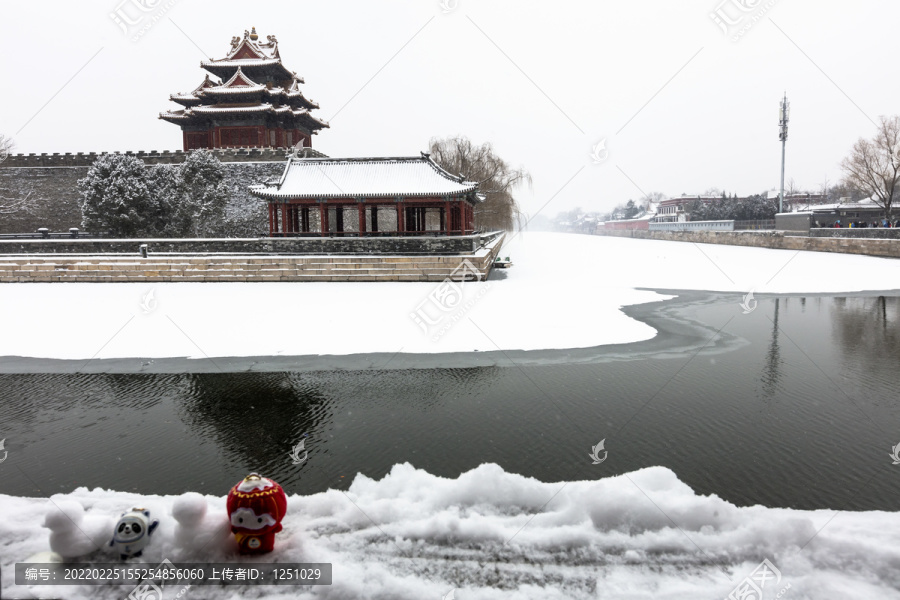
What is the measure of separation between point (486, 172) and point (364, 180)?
1823 centimetres

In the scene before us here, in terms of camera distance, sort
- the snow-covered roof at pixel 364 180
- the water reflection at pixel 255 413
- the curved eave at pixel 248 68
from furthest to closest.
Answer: the curved eave at pixel 248 68
the snow-covered roof at pixel 364 180
the water reflection at pixel 255 413

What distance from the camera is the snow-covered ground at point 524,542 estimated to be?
3.68m

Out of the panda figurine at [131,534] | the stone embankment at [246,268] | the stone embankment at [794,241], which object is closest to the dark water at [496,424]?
the panda figurine at [131,534]

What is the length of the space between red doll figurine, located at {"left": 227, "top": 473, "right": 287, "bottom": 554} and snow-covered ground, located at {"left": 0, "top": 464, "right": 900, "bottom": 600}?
122 millimetres

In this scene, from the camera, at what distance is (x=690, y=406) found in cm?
798

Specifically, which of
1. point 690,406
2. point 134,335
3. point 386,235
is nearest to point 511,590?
point 690,406

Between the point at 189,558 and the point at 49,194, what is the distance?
40.9 m

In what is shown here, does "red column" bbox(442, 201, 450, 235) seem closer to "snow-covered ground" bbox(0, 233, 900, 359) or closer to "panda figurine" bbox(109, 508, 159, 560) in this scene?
"snow-covered ground" bbox(0, 233, 900, 359)

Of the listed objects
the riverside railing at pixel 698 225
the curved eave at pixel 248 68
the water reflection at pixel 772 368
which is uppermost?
the curved eave at pixel 248 68

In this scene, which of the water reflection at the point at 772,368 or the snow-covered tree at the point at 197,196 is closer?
the water reflection at the point at 772,368

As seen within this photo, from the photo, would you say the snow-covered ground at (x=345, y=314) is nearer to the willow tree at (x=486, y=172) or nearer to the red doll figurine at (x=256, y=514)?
the red doll figurine at (x=256, y=514)

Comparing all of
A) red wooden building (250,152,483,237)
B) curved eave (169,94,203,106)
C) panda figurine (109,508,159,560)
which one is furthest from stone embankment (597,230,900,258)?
curved eave (169,94,203,106)

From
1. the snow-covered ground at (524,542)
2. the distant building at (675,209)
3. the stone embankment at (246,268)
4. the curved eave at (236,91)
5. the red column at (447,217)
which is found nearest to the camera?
the snow-covered ground at (524,542)

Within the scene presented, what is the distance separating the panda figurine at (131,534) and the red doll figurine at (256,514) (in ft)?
2.13
